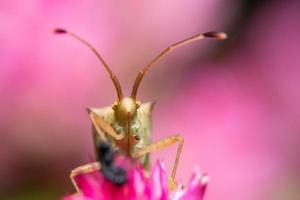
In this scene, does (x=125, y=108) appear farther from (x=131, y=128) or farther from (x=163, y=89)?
(x=163, y=89)

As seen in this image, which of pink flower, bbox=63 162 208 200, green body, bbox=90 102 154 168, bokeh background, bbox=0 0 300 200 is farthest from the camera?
bokeh background, bbox=0 0 300 200

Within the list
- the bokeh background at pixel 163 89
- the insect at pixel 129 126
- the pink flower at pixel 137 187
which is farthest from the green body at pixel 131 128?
the bokeh background at pixel 163 89

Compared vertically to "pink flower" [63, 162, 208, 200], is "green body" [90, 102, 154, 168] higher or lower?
higher

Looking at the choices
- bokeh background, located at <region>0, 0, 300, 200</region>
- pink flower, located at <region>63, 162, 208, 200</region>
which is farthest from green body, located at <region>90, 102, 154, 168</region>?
bokeh background, located at <region>0, 0, 300, 200</region>

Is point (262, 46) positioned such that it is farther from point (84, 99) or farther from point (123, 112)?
point (123, 112)

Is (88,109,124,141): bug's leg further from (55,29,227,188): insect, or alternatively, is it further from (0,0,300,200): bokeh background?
(0,0,300,200): bokeh background

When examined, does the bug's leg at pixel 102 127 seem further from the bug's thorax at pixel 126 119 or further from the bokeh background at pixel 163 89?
the bokeh background at pixel 163 89
